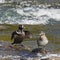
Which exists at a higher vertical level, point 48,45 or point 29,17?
point 48,45

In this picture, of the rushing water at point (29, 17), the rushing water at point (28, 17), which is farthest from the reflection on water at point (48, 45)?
the rushing water at point (28, 17)

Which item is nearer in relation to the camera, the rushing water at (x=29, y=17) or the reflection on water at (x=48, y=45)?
the reflection on water at (x=48, y=45)

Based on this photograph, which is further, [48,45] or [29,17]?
[29,17]

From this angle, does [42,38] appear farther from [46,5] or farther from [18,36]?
[46,5]

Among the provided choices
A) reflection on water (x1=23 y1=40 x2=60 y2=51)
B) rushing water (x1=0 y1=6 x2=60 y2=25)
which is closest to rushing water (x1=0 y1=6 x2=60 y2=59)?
rushing water (x1=0 y1=6 x2=60 y2=25)

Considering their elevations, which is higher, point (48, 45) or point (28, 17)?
point (48, 45)

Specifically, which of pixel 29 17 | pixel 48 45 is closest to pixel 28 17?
pixel 29 17

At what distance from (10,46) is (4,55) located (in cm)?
145

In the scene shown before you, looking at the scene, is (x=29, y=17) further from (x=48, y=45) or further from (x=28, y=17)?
(x=48, y=45)

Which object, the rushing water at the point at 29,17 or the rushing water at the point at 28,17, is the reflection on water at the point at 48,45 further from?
the rushing water at the point at 28,17

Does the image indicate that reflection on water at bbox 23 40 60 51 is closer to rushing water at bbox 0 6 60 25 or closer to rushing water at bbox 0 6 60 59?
rushing water at bbox 0 6 60 59

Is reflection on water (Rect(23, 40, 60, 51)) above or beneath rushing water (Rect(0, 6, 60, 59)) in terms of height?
above

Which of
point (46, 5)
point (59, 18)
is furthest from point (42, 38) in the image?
point (46, 5)

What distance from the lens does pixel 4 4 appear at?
4809cm
